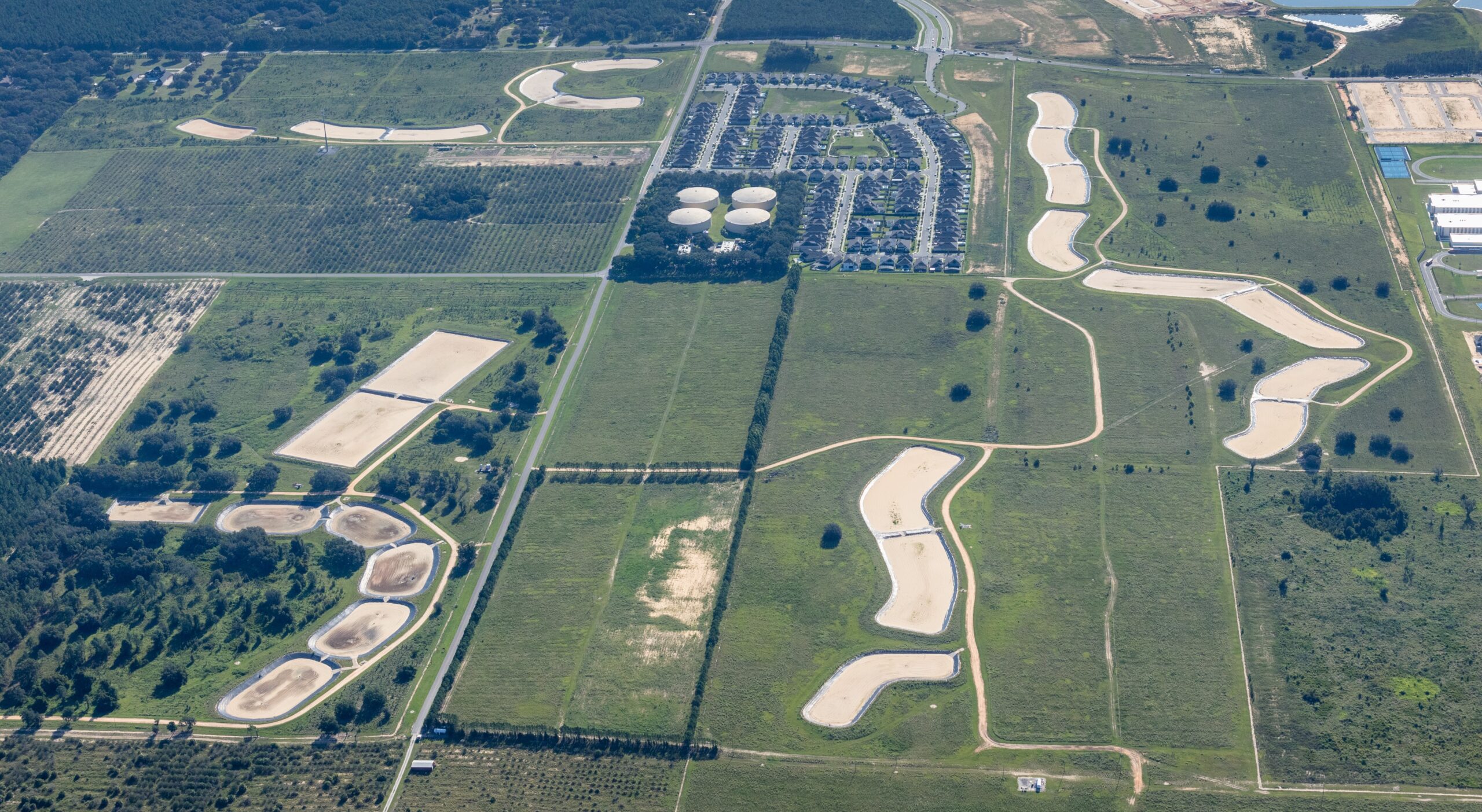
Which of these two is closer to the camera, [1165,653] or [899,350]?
[1165,653]

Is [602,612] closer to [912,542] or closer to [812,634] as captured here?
[812,634]

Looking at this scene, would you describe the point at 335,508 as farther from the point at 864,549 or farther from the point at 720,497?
the point at 864,549

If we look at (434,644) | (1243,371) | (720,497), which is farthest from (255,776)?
(1243,371)

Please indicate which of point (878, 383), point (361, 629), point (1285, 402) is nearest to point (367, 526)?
point (361, 629)

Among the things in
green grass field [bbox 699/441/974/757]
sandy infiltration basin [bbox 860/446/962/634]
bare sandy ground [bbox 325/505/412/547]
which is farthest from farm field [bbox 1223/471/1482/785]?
bare sandy ground [bbox 325/505/412/547]

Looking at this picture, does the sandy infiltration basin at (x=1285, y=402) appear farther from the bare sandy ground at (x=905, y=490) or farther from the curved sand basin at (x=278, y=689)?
the curved sand basin at (x=278, y=689)
